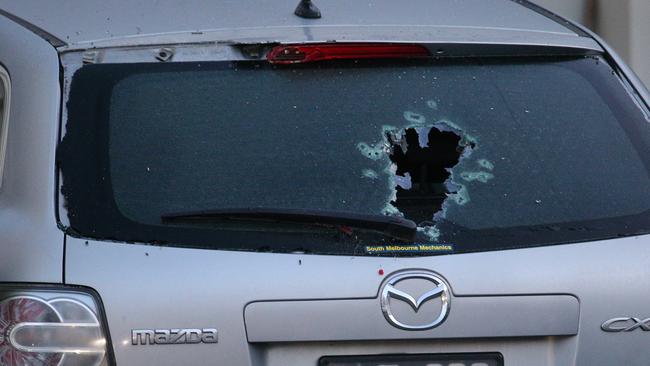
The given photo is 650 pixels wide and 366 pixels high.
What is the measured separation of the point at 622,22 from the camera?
874 cm

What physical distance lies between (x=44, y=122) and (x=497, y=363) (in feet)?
4.16

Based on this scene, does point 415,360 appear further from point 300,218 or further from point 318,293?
point 300,218

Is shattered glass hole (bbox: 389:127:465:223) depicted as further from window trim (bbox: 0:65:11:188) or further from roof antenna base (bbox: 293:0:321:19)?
window trim (bbox: 0:65:11:188)

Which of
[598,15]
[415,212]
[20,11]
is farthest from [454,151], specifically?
[598,15]

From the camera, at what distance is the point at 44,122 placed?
307 centimetres

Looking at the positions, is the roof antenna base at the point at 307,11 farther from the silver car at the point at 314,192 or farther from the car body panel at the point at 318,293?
the car body panel at the point at 318,293

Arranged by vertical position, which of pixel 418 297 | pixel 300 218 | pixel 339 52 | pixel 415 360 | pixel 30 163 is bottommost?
pixel 415 360

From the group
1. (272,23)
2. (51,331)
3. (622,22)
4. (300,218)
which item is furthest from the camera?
(622,22)

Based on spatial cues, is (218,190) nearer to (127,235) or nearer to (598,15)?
(127,235)

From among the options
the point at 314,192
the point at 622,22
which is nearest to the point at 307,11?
the point at 314,192

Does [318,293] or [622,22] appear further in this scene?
[622,22]

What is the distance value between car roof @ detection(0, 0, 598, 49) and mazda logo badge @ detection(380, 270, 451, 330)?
0.82 meters

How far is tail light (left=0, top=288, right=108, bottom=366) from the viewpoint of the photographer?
9.10ft

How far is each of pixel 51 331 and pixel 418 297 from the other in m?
0.85
